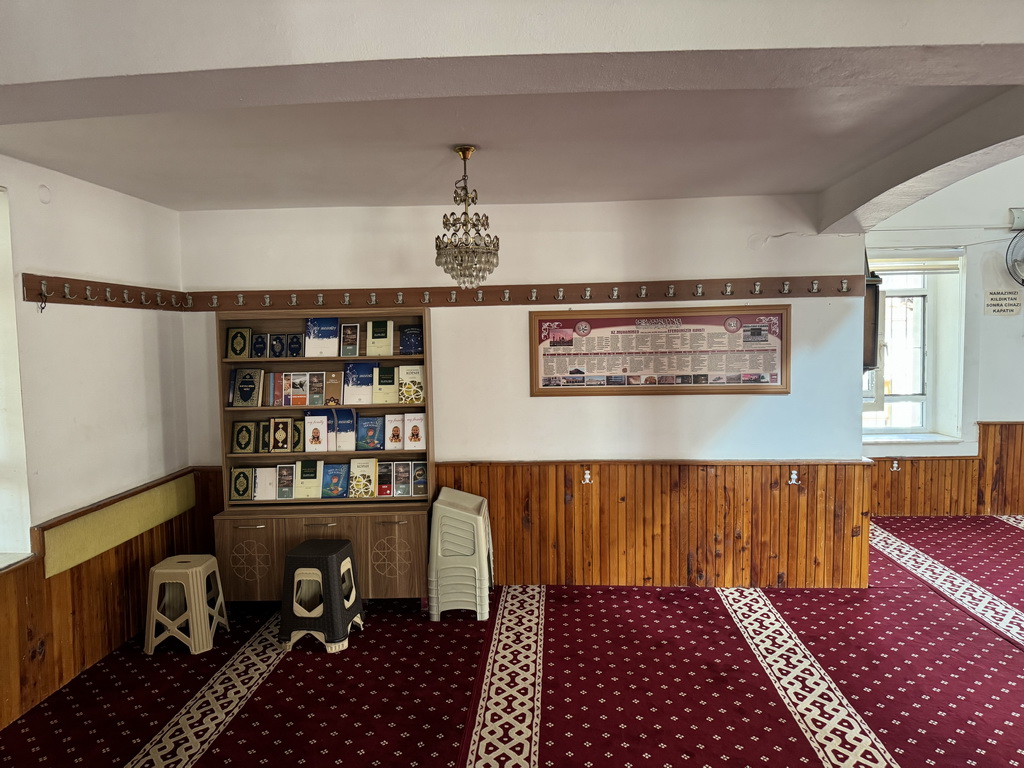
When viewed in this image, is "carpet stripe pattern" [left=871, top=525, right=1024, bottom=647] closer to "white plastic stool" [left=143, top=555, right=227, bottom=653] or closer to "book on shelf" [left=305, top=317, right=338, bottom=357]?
"book on shelf" [left=305, top=317, right=338, bottom=357]

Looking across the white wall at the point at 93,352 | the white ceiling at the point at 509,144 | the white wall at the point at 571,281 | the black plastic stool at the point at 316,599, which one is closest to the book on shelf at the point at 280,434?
the white wall at the point at 571,281

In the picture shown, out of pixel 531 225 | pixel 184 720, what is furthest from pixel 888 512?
pixel 184 720

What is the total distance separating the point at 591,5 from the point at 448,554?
327cm

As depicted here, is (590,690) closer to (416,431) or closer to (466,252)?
(416,431)

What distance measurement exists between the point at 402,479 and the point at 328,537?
1.95ft

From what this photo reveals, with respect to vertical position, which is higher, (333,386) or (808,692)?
(333,386)

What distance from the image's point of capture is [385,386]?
4363 millimetres

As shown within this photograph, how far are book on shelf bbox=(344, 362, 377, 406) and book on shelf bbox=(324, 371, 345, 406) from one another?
45 mm

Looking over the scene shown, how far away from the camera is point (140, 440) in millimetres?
A: 4086

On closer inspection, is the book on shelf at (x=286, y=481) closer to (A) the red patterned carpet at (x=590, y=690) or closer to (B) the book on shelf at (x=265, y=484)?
(B) the book on shelf at (x=265, y=484)

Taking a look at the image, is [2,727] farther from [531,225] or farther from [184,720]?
[531,225]

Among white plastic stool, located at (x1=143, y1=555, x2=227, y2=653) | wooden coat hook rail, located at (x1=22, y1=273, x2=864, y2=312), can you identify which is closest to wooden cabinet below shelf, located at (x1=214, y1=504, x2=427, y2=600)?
white plastic stool, located at (x1=143, y1=555, x2=227, y2=653)

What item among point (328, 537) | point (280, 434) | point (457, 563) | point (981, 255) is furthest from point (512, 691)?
point (981, 255)

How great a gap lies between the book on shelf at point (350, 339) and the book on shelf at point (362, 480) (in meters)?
0.73
